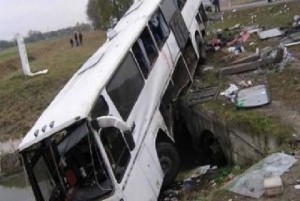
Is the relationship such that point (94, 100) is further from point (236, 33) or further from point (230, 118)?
point (236, 33)

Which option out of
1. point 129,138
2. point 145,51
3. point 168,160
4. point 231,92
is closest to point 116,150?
point 129,138

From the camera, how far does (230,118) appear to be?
8812 mm

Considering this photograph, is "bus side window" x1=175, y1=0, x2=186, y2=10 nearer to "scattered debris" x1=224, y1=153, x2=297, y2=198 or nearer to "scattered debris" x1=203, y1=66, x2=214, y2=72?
"scattered debris" x1=203, y1=66, x2=214, y2=72

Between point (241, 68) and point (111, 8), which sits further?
point (111, 8)

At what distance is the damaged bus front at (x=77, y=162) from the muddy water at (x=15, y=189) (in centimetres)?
547

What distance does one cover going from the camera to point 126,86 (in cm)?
796

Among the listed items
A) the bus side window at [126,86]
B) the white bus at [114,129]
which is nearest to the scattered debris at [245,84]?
the white bus at [114,129]

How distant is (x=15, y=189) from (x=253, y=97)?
7519 mm

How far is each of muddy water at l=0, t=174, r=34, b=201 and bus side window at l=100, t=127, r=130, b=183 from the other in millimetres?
5810

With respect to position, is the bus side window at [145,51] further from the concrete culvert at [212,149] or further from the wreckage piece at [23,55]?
the wreckage piece at [23,55]

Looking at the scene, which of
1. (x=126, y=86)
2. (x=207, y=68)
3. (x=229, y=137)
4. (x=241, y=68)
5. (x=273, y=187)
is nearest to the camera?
(x=273, y=187)

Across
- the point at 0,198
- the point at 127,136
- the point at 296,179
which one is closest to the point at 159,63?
the point at 127,136

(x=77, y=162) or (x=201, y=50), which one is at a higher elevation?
(x=77, y=162)

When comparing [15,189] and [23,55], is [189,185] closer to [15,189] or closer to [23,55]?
[15,189]
